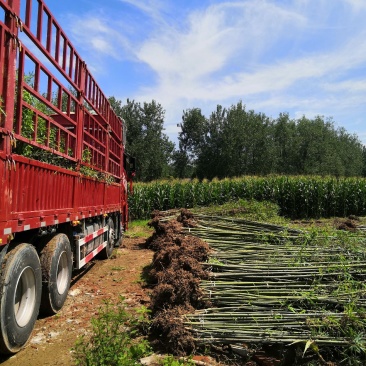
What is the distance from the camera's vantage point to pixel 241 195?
2159 centimetres

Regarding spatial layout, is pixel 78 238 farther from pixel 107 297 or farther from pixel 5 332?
pixel 5 332

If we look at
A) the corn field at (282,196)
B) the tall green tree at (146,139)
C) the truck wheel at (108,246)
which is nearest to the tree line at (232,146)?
the tall green tree at (146,139)

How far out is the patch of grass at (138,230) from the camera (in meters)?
14.6

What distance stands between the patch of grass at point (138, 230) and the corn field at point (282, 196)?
1847mm

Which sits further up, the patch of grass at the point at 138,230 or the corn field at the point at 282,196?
the corn field at the point at 282,196

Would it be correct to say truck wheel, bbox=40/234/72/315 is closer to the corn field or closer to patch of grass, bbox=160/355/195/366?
patch of grass, bbox=160/355/195/366

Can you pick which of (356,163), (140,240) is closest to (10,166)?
(140,240)

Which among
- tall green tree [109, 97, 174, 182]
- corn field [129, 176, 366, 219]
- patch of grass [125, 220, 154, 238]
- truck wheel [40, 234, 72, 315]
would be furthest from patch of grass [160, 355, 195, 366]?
tall green tree [109, 97, 174, 182]

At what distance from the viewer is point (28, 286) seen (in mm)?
3844

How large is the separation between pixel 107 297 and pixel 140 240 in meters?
7.30

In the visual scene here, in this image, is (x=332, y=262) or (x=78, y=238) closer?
(x=332, y=262)

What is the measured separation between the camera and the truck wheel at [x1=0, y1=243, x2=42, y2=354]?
10.6 feet

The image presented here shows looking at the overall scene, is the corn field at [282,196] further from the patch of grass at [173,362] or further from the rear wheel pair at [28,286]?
the patch of grass at [173,362]

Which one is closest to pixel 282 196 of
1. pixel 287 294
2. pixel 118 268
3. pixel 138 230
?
pixel 138 230
